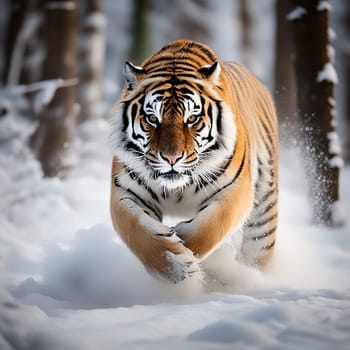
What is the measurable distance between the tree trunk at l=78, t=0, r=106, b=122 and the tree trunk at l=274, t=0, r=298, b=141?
185 centimetres

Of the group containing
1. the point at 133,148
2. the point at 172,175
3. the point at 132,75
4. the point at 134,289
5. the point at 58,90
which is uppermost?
the point at 58,90

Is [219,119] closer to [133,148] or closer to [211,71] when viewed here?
[211,71]

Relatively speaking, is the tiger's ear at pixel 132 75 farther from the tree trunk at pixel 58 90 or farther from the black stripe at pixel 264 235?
the tree trunk at pixel 58 90

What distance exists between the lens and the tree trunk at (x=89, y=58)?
6336 millimetres

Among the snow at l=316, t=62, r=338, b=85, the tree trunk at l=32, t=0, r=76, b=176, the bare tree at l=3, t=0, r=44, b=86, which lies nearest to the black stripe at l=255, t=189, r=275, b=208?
the snow at l=316, t=62, r=338, b=85

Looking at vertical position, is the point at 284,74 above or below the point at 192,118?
above

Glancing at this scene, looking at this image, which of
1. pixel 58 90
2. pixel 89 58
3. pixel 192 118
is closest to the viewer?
pixel 192 118

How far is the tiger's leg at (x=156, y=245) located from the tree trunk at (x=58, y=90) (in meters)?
2.78

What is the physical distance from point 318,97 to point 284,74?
4.42 feet

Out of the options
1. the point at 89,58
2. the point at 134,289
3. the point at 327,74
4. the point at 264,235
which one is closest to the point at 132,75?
the point at 134,289

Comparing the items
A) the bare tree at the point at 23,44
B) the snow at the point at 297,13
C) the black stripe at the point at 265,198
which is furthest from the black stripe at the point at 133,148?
the bare tree at the point at 23,44

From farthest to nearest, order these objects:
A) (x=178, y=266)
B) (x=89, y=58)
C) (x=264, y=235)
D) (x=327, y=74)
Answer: (x=89, y=58), (x=327, y=74), (x=264, y=235), (x=178, y=266)

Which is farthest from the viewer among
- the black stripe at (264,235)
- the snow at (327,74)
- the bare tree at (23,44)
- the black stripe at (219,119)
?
the bare tree at (23,44)

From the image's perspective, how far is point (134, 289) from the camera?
2613mm
